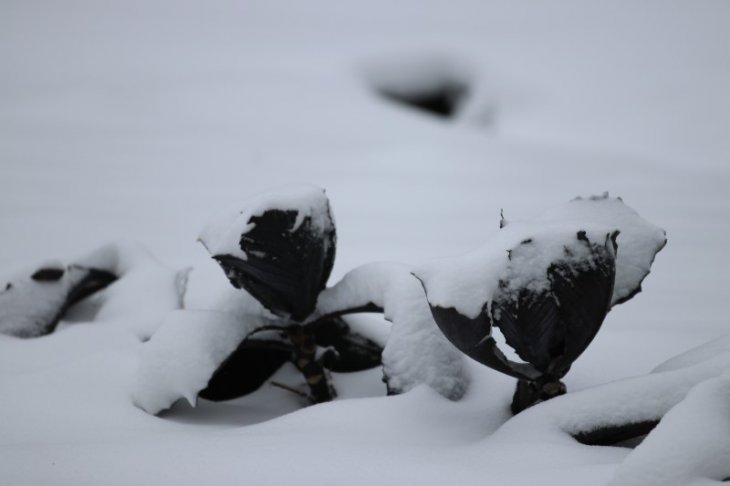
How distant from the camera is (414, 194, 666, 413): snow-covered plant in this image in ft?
1.51

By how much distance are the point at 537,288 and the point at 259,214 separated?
229 millimetres

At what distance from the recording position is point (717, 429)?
394 millimetres

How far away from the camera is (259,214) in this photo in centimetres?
55

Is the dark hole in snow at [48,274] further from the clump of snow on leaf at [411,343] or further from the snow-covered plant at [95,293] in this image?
the clump of snow on leaf at [411,343]

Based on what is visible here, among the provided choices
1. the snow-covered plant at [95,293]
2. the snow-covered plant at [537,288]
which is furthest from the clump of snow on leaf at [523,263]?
the snow-covered plant at [95,293]

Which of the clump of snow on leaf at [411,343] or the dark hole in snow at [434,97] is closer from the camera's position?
the clump of snow on leaf at [411,343]

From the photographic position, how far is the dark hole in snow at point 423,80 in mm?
2912

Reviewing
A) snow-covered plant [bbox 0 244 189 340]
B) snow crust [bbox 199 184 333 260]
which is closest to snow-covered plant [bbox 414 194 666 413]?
snow crust [bbox 199 184 333 260]

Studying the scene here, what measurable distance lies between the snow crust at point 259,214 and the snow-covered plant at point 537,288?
13cm

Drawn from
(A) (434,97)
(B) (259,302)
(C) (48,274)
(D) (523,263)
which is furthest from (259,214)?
(A) (434,97)

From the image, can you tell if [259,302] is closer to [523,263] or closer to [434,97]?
[523,263]

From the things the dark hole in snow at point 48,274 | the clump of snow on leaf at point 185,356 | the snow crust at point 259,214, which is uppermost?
the snow crust at point 259,214

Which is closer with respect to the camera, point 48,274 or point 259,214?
point 259,214

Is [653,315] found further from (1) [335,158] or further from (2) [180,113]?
(2) [180,113]
